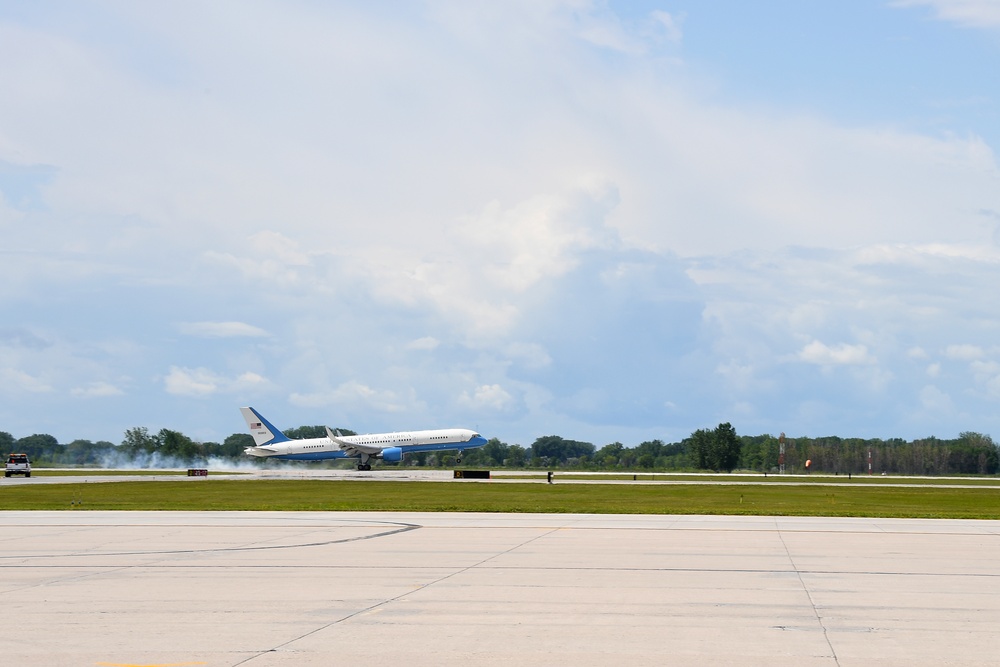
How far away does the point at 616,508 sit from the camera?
45.3 m

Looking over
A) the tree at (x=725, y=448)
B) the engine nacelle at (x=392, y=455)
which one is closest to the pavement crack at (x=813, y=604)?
the engine nacelle at (x=392, y=455)

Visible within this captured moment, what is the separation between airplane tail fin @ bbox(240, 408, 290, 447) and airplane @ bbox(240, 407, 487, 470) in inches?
93.9

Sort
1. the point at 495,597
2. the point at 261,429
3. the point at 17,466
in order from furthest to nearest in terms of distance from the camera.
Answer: the point at 261,429, the point at 17,466, the point at 495,597

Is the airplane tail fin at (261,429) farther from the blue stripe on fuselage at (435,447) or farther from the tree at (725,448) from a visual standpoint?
the tree at (725,448)

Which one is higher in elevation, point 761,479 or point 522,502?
point 522,502

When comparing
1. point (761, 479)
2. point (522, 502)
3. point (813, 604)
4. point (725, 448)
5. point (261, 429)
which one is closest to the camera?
point (813, 604)

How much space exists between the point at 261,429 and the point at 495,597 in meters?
119

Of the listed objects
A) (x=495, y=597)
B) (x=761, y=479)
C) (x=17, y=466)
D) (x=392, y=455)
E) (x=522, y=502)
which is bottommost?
(x=17, y=466)

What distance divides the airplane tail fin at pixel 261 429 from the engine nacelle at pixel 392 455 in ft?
79.6

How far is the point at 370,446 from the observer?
118 meters

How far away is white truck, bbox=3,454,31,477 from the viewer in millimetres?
101188

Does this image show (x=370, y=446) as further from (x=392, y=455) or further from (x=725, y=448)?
(x=725, y=448)

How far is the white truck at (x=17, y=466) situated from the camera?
3984 inches

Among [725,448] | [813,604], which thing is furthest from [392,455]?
[813,604]
